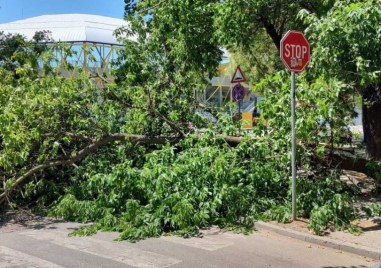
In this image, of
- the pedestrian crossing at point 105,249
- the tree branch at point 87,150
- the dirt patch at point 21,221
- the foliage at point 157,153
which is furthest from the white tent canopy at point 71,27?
the pedestrian crossing at point 105,249

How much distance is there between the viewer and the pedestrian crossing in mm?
6168

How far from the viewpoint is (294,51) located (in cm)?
764

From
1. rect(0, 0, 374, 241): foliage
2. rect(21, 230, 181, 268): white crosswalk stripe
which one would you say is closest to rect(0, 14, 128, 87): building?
rect(0, 0, 374, 241): foliage

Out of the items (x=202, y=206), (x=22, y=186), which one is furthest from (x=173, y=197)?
(x=22, y=186)

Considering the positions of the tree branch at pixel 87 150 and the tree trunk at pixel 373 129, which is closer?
the tree branch at pixel 87 150

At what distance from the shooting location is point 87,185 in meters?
9.16

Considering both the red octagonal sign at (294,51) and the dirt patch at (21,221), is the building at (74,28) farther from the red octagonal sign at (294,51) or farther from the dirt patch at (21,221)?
the red octagonal sign at (294,51)

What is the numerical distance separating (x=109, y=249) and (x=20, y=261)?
1.18 meters

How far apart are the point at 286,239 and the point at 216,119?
4037mm

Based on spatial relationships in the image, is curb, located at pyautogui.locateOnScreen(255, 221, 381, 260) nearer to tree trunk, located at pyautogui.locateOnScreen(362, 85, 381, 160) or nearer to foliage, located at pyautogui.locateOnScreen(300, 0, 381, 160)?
foliage, located at pyautogui.locateOnScreen(300, 0, 381, 160)

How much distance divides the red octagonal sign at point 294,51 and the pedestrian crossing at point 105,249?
2.88 m

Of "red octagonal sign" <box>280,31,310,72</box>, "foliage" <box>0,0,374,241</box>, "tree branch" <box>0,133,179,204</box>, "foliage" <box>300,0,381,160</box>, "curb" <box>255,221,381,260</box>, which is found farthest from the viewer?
"tree branch" <box>0,133,179,204</box>

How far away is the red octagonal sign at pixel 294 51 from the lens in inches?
297

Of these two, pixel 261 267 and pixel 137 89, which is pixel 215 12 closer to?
pixel 137 89
